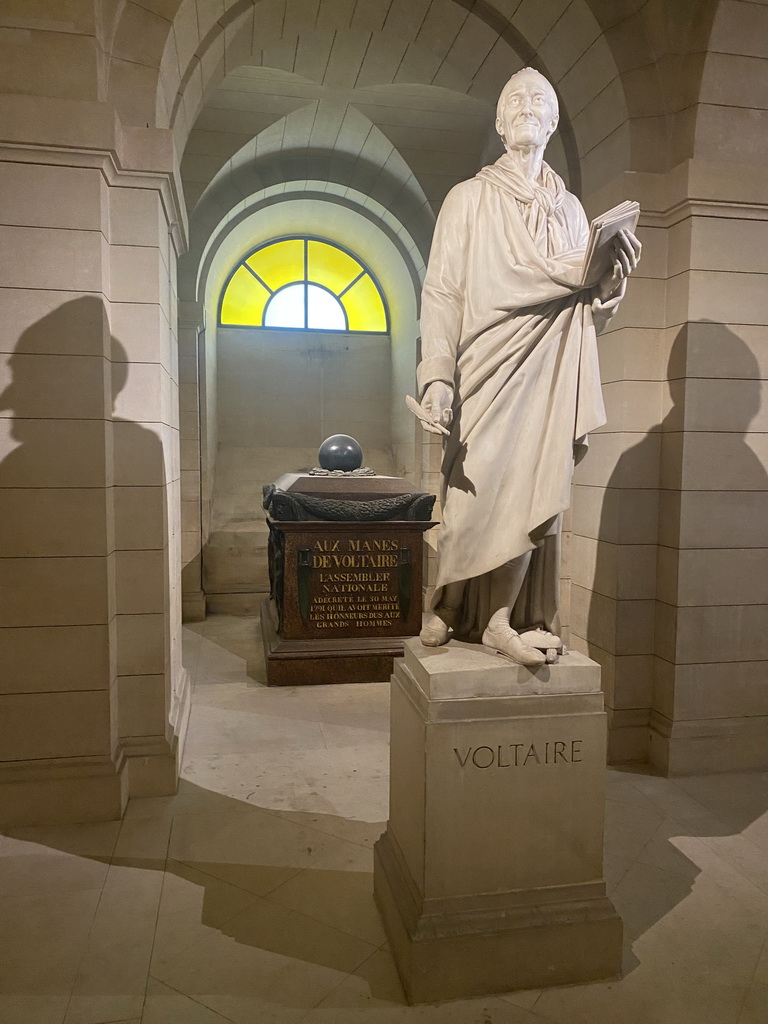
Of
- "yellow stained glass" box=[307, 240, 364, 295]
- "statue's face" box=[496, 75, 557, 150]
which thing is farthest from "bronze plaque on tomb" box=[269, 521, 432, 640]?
"yellow stained glass" box=[307, 240, 364, 295]

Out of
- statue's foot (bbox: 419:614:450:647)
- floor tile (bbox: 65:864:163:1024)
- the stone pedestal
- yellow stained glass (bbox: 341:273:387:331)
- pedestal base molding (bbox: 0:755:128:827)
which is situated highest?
yellow stained glass (bbox: 341:273:387:331)

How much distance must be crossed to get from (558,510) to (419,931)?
4.33 ft

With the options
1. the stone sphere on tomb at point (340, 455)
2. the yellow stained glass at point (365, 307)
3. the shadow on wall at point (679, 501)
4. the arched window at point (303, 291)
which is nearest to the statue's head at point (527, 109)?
the shadow on wall at point (679, 501)

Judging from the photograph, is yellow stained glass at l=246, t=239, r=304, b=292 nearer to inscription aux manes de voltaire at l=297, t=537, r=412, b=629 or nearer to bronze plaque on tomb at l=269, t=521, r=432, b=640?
bronze plaque on tomb at l=269, t=521, r=432, b=640

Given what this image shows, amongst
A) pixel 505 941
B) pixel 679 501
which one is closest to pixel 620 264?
pixel 679 501

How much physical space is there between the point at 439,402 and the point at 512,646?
80 cm

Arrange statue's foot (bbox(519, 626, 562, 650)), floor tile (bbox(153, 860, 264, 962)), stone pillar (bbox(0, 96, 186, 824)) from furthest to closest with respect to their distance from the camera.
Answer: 1. stone pillar (bbox(0, 96, 186, 824))
2. floor tile (bbox(153, 860, 264, 962))
3. statue's foot (bbox(519, 626, 562, 650))

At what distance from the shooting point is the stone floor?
7.22 feet

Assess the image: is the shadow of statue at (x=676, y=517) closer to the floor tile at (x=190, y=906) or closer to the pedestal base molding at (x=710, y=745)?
the pedestal base molding at (x=710, y=745)

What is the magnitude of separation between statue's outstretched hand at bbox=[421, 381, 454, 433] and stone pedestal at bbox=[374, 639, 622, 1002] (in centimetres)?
76

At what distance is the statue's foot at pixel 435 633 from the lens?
2.53 m

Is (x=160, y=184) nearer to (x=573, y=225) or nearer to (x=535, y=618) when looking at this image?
(x=573, y=225)

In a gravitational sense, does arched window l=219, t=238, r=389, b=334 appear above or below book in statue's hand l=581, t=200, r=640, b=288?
above

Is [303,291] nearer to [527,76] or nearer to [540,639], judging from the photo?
[527,76]
